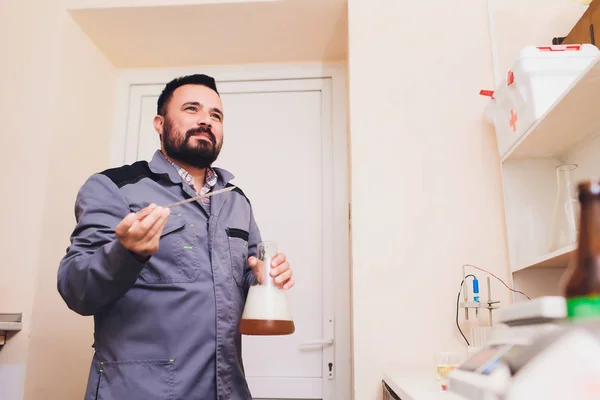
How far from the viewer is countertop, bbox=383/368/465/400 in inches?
42.4

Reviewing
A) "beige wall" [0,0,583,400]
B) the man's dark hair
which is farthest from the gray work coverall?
"beige wall" [0,0,583,400]

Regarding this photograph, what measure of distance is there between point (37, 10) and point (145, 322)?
1501 mm

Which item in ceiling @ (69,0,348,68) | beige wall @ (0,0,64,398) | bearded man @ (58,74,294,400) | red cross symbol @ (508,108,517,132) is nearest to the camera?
bearded man @ (58,74,294,400)

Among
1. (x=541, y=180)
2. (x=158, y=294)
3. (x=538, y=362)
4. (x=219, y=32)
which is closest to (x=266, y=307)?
(x=158, y=294)

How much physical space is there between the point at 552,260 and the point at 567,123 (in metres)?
0.38

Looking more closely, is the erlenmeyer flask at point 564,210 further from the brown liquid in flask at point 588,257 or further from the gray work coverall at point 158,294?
the brown liquid in flask at point 588,257

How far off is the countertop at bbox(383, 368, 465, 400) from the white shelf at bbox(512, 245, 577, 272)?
43 cm

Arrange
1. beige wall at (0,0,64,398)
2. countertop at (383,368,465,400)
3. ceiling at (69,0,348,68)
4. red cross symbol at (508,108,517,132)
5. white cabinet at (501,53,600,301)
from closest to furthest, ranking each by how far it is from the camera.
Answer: countertop at (383,368,465,400), white cabinet at (501,53,600,301), red cross symbol at (508,108,517,132), beige wall at (0,0,64,398), ceiling at (69,0,348,68)

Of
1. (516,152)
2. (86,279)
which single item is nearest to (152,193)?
(86,279)

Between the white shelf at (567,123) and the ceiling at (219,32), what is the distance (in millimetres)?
940

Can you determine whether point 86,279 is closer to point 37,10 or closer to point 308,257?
point 308,257

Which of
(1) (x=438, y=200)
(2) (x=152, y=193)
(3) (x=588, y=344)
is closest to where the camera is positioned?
(3) (x=588, y=344)

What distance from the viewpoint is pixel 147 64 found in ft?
8.24

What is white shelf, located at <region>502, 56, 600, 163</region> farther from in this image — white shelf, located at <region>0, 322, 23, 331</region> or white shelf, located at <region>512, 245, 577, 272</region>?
white shelf, located at <region>0, 322, 23, 331</region>
